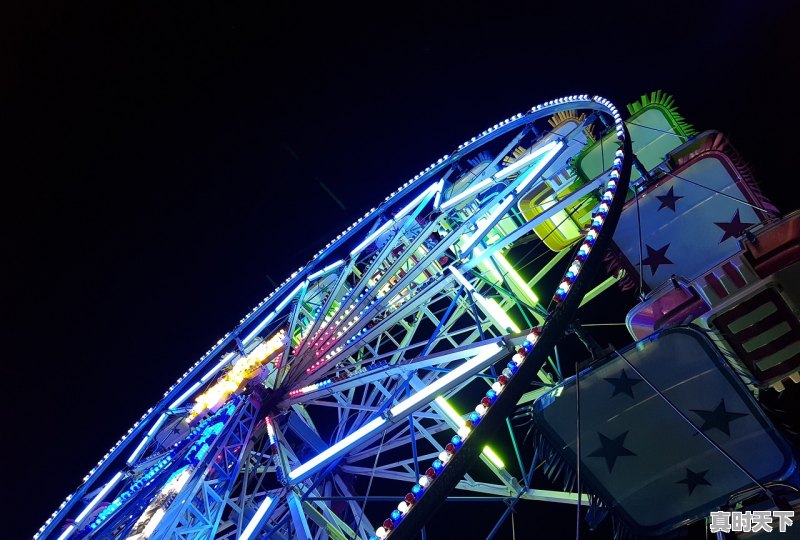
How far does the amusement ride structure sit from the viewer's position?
17.8ft

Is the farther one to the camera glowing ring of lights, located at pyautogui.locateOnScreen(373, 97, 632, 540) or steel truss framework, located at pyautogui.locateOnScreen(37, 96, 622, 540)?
steel truss framework, located at pyautogui.locateOnScreen(37, 96, 622, 540)

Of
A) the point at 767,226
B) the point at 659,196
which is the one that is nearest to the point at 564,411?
the point at 767,226

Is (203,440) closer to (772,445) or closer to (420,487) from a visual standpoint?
(420,487)
